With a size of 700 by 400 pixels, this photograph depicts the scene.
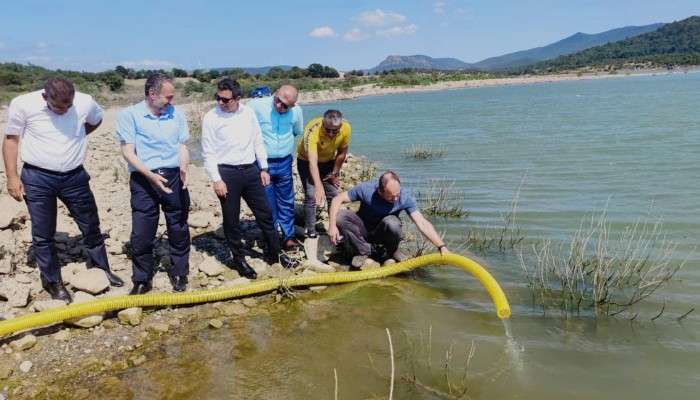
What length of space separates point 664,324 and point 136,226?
15.8 feet

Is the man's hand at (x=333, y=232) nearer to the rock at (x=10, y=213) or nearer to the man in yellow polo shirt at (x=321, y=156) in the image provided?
the man in yellow polo shirt at (x=321, y=156)

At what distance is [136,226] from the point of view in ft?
15.0

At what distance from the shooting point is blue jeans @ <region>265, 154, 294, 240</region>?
5581mm

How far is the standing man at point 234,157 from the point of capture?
472 cm

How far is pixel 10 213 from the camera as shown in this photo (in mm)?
5820

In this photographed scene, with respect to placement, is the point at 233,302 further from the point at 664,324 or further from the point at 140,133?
the point at 664,324

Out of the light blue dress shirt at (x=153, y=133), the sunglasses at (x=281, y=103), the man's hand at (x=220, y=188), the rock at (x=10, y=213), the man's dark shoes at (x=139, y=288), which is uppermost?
the sunglasses at (x=281, y=103)

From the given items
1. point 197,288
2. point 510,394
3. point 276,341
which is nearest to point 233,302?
point 197,288

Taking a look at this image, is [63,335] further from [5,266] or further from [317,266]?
[317,266]

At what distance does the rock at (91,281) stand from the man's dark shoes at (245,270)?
129cm

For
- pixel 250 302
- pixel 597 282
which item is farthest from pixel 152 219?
pixel 597 282

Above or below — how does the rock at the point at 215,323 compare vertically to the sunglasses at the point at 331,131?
below

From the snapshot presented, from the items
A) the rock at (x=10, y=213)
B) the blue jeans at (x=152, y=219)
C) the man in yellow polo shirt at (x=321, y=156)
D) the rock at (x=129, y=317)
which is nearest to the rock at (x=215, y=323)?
Result: the rock at (x=129, y=317)

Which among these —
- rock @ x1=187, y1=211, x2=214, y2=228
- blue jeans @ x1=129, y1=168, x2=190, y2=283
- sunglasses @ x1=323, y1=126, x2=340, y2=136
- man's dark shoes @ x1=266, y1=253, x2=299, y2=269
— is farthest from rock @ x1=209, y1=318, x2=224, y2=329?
sunglasses @ x1=323, y1=126, x2=340, y2=136
